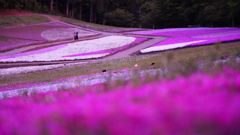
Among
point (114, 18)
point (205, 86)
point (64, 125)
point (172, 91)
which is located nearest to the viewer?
point (64, 125)

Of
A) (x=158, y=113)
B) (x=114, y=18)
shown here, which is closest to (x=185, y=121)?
(x=158, y=113)

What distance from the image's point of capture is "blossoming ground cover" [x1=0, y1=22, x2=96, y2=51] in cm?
3866

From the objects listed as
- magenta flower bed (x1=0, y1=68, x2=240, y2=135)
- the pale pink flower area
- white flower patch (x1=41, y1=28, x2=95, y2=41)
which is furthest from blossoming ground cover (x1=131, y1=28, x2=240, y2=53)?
the pale pink flower area

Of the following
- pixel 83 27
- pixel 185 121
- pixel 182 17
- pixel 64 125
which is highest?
pixel 182 17

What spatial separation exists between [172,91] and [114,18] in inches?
3433

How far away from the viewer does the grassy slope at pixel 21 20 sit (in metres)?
A: 50.7

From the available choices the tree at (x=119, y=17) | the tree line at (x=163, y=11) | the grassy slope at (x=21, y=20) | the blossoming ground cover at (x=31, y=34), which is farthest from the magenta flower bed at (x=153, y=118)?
the tree at (x=119, y=17)

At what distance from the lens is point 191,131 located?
141 centimetres

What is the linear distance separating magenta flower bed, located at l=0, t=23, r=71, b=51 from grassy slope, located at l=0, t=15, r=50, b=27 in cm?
245

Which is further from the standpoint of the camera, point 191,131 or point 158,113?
point 158,113

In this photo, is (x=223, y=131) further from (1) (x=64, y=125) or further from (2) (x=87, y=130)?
(1) (x=64, y=125)

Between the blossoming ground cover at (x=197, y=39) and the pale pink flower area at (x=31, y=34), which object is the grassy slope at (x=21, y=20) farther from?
the blossoming ground cover at (x=197, y=39)

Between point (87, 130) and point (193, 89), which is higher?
point (193, 89)

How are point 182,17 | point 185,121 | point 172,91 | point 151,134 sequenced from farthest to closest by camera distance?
point 182,17
point 172,91
point 185,121
point 151,134
